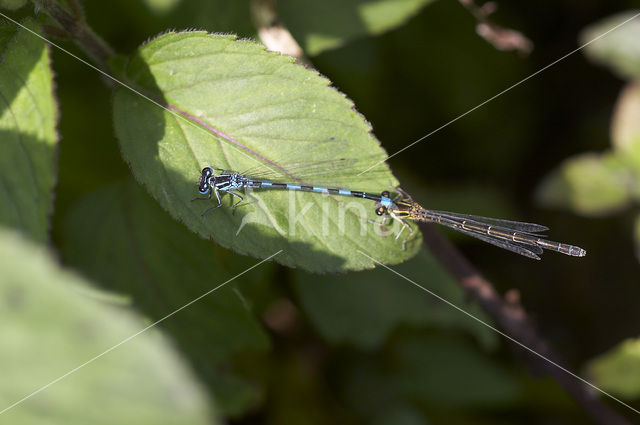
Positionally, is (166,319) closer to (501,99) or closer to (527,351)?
(527,351)

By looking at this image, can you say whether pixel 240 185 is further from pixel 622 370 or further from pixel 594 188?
pixel 594 188

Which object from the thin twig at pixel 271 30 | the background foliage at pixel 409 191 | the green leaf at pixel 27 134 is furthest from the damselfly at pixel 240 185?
the thin twig at pixel 271 30

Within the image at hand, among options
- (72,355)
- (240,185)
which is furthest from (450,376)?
(72,355)

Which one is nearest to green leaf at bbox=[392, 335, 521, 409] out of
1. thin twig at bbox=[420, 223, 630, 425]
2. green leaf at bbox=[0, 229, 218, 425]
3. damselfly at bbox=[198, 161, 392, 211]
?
thin twig at bbox=[420, 223, 630, 425]

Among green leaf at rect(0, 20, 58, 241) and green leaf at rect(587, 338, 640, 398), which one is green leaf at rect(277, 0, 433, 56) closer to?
green leaf at rect(0, 20, 58, 241)

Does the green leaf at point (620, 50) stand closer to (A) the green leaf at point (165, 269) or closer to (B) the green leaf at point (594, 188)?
(B) the green leaf at point (594, 188)

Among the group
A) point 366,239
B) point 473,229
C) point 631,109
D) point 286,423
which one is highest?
point 631,109

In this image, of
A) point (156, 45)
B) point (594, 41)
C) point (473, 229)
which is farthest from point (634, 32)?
point (156, 45)

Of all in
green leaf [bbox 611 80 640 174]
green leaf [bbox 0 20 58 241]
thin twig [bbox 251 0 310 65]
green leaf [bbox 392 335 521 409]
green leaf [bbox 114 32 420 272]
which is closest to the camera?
green leaf [bbox 0 20 58 241]
